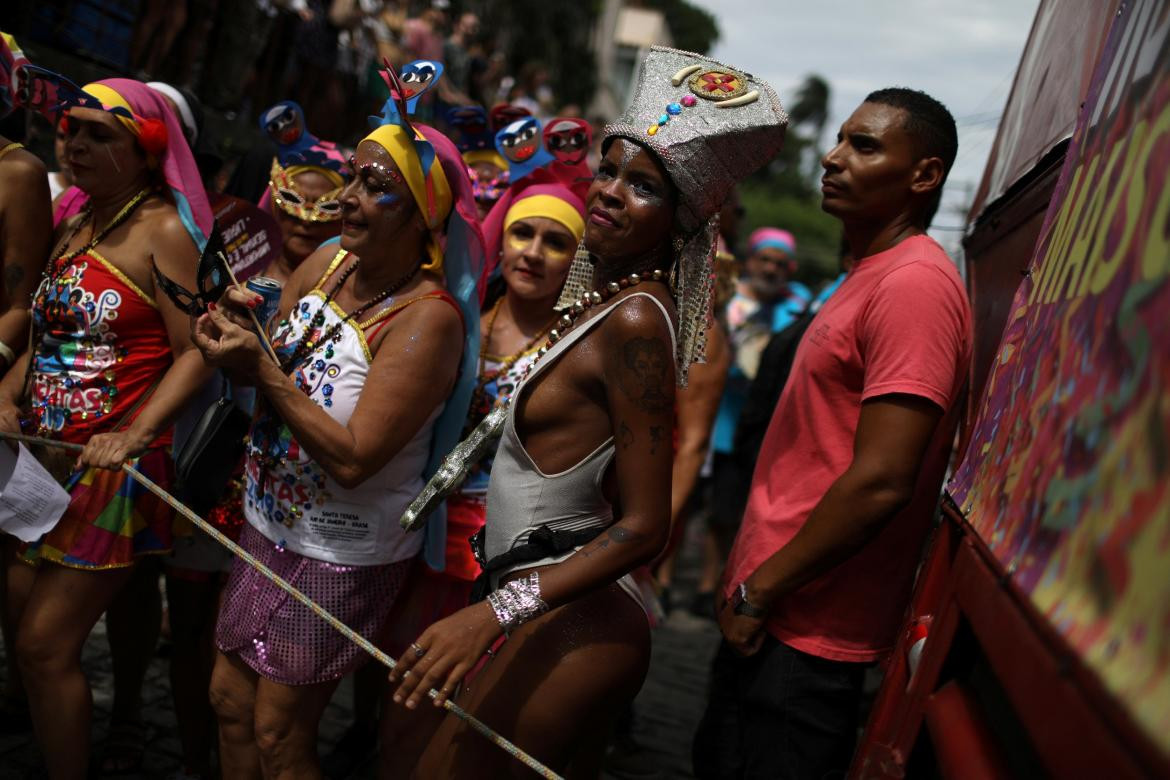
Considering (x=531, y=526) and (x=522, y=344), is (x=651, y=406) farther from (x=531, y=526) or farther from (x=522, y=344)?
(x=522, y=344)

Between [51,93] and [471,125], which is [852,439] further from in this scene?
[471,125]

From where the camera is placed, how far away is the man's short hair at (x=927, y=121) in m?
2.44

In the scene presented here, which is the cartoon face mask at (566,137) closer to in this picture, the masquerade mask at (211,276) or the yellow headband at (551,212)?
the yellow headband at (551,212)

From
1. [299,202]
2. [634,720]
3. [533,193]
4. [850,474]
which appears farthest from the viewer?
[634,720]

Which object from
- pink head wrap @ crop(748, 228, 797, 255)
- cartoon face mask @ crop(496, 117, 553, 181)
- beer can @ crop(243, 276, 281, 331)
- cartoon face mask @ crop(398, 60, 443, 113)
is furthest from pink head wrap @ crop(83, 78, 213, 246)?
pink head wrap @ crop(748, 228, 797, 255)

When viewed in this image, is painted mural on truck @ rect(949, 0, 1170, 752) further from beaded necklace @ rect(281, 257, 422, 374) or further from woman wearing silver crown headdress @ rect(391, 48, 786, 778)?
beaded necklace @ rect(281, 257, 422, 374)

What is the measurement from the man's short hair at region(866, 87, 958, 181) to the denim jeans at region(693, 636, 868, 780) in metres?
1.27

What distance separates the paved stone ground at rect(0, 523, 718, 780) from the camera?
3.38 m

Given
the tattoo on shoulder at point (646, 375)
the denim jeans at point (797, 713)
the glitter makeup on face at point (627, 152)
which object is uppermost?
the glitter makeup on face at point (627, 152)

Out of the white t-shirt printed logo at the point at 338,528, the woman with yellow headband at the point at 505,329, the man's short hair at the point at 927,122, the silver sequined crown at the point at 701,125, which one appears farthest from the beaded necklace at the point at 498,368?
the man's short hair at the point at 927,122

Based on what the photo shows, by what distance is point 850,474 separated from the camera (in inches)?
86.0

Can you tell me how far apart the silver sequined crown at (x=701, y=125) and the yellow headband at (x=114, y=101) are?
1622 mm

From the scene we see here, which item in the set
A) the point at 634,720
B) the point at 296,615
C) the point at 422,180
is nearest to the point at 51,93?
the point at 422,180

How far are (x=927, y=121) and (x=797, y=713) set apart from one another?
1.49 metres
